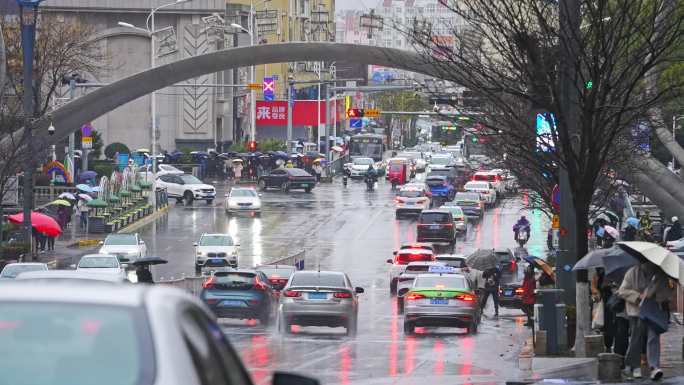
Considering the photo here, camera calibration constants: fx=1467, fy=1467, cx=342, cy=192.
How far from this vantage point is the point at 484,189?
79000 mm

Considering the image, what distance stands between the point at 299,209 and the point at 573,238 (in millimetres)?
52987

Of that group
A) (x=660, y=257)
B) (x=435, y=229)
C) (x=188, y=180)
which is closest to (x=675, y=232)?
(x=435, y=229)

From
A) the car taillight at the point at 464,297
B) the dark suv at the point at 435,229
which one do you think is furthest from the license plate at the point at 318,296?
the dark suv at the point at 435,229

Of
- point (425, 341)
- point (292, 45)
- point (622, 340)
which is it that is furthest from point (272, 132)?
point (622, 340)

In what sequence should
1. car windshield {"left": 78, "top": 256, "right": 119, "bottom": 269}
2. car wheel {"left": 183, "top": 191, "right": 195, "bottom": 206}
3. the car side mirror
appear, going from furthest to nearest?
car wheel {"left": 183, "top": 191, "right": 195, "bottom": 206} < car windshield {"left": 78, "top": 256, "right": 119, "bottom": 269} < the car side mirror

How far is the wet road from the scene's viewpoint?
71.4ft

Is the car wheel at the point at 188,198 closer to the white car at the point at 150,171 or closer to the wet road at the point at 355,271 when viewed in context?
the wet road at the point at 355,271

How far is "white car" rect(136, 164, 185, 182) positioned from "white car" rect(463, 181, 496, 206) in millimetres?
15952

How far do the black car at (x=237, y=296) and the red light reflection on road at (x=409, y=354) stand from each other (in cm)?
366

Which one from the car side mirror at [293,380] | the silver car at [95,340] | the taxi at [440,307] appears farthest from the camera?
the taxi at [440,307]

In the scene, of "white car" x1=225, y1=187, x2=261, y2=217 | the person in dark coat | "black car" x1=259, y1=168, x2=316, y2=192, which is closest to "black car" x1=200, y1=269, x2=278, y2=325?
the person in dark coat

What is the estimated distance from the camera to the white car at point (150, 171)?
7250 cm

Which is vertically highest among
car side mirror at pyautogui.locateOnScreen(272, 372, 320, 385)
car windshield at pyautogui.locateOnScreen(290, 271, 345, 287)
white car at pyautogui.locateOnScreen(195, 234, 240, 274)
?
car side mirror at pyautogui.locateOnScreen(272, 372, 320, 385)

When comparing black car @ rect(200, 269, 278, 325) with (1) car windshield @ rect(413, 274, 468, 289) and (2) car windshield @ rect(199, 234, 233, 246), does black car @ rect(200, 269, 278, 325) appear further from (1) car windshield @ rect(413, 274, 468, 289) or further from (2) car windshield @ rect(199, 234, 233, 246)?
(2) car windshield @ rect(199, 234, 233, 246)
